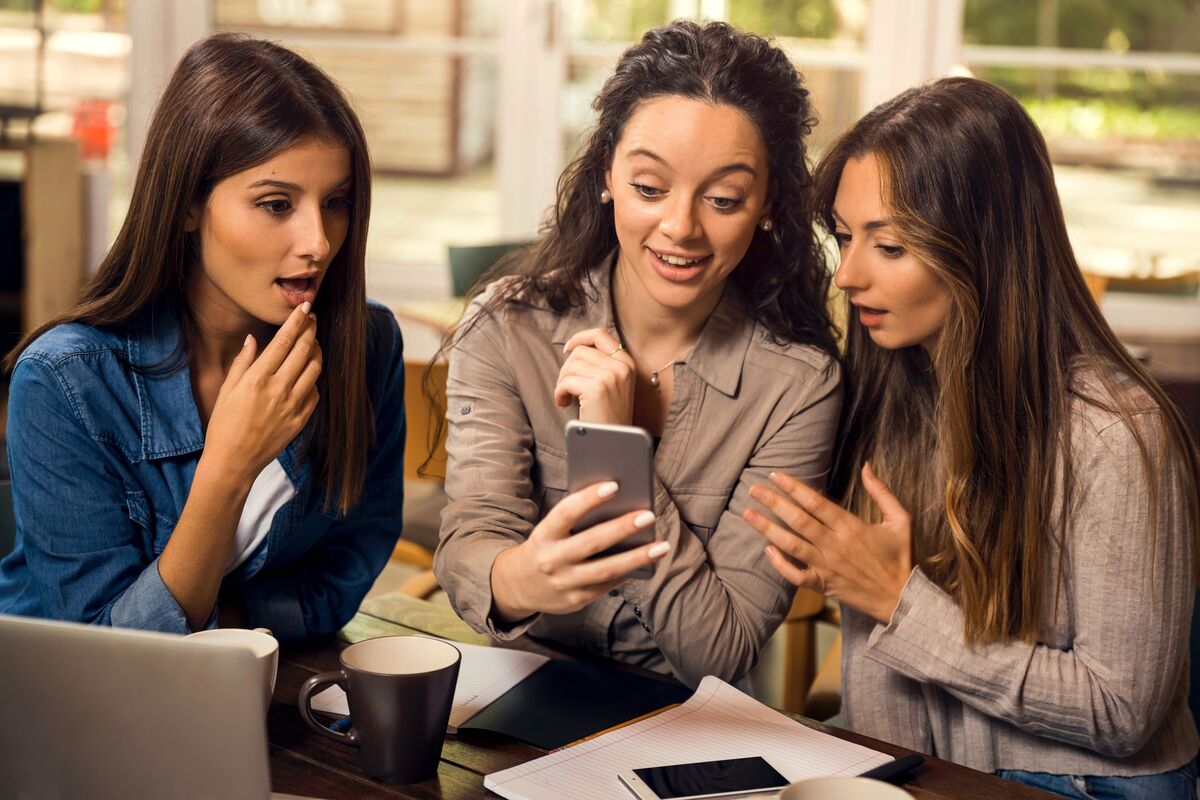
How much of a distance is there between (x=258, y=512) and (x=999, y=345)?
85 cm

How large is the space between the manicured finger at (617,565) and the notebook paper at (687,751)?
0.15 m

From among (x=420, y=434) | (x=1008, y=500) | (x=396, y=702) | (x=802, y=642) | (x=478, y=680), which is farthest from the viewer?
(x=420, y=434)

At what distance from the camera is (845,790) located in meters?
0.90

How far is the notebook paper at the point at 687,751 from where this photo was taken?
3.47 feet

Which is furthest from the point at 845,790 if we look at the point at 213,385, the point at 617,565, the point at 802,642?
the point at 802,642

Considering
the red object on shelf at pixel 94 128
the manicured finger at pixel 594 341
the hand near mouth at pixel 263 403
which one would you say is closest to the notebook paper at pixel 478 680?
the hand near mouth at pixel 263 403

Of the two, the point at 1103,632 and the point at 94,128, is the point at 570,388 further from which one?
the point at 94,128

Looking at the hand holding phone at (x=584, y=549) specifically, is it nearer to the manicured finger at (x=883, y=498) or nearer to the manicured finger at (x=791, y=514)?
the manicured finger at (x=791, y=514)

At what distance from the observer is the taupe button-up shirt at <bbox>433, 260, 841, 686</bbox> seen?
1.43 metres

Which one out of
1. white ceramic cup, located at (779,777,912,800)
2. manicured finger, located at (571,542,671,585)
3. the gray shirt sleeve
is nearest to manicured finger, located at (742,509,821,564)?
the gray shirt sleeve

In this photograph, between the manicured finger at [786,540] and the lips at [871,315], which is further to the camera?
the lips at [871,315]

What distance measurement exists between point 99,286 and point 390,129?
10.1 feet

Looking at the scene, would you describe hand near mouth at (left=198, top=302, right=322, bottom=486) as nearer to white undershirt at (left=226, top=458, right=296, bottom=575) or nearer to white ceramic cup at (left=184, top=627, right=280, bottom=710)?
white undershirt at (left=226, top=458, right=296, bottom=575)

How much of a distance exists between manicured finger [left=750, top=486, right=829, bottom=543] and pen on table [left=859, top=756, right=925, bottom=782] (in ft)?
0.91
